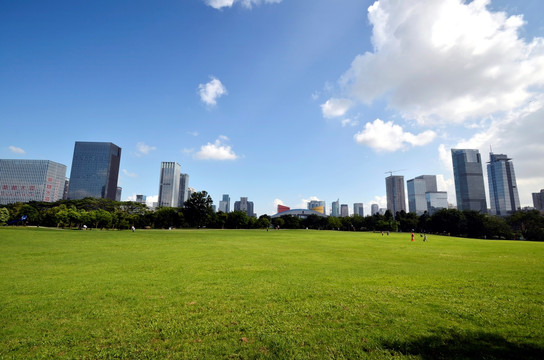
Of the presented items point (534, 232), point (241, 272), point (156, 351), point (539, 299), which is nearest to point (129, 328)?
point (156, 351)

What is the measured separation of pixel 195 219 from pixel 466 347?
106353mm

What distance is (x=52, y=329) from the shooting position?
6969mm

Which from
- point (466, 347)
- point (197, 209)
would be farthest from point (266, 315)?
point (197, 209)

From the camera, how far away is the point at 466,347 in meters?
6.14

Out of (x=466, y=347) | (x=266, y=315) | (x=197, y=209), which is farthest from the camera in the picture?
(x=197, y=209)

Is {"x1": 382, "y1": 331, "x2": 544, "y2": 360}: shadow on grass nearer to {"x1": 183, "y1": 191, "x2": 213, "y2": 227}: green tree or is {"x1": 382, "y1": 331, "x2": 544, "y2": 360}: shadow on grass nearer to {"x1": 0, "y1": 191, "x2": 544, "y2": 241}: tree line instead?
→ {"x1": 0, "y1": 191, "x2": 544, "y2": 241}: tree line

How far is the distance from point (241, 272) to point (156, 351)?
356 inches

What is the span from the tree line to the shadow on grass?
90083 mm

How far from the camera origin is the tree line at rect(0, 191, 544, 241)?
274 feet

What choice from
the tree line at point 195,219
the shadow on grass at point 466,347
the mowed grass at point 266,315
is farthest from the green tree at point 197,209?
the shadow on grass at point 466,347

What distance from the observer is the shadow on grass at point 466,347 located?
5.79m

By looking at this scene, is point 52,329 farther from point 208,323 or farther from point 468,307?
point 468,307

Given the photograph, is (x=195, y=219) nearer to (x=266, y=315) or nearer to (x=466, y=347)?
(x=266, y=315)

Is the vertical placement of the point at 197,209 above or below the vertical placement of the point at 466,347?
above
